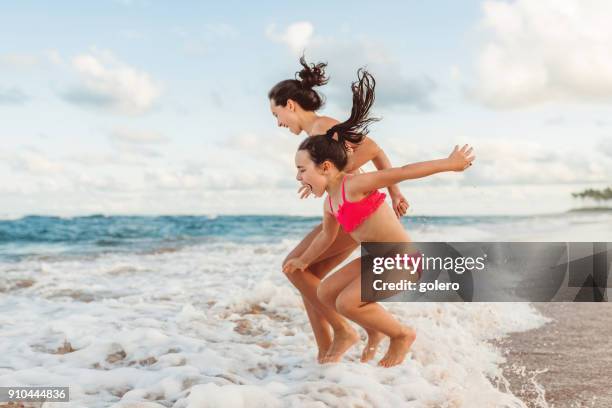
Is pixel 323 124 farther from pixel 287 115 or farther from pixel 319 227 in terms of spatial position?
pixel 319 227

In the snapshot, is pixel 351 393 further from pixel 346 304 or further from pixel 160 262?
pixel 160 262

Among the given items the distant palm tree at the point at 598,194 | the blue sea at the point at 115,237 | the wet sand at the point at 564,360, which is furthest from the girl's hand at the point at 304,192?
the distant palm tree at the point at 598,194

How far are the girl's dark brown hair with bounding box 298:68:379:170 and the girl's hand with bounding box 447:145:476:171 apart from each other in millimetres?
548

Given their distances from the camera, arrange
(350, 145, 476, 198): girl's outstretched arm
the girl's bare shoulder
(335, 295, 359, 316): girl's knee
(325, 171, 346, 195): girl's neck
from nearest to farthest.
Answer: (350, 145, 476, 198): girl's outstretched arm, (335, 295, 359, 316): girl's knee, (325, 171, 346, 195): girl's neck, the girl's bare shoulder

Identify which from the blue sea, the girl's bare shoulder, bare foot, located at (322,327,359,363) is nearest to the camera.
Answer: the girl's bare shoulder

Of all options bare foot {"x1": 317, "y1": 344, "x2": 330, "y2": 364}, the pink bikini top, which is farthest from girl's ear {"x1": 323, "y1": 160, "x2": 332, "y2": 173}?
bare foot {"x1": 317, "y1": 344, "x2": 330, "y2": 364}

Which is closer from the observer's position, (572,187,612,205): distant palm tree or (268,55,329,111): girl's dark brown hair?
(268,55,329,111): girl's dark brown hair

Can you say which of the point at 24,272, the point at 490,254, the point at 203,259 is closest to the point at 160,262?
the point at 203,259

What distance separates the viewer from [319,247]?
3.71 m

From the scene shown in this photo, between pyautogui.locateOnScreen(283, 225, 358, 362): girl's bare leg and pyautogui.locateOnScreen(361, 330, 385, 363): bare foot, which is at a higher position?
pyautogui.locateOnScreen(283, 225, 358, 362): girl's bare leg

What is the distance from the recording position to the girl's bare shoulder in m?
3.78

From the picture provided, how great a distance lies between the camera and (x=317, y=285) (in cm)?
388

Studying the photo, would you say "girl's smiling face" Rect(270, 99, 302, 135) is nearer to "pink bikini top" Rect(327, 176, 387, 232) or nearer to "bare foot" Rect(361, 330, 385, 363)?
"pink bikini top" Rect(327, 176, 387, 232)

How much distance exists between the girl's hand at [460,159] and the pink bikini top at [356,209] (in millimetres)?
467
